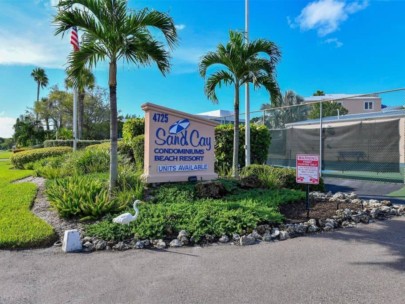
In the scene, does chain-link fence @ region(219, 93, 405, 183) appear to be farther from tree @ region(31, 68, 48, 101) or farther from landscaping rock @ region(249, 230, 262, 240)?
tree @ region(31, 68, 48, 101)

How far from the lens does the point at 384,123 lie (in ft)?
32.7

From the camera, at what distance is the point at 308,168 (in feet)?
21.5

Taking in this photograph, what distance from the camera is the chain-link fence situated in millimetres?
9820

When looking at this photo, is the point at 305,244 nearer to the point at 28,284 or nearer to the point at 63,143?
the point at 28,284

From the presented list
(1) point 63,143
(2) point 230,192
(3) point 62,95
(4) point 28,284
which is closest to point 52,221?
(4) point 28,284

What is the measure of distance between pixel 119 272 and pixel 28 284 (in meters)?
0.98

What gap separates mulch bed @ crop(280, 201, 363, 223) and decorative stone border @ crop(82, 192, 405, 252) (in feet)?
0.65

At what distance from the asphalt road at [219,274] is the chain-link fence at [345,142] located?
224 inches

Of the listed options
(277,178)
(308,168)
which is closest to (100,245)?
(308,168)

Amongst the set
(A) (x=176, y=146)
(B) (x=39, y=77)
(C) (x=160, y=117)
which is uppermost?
(B) (x=39, y=77)

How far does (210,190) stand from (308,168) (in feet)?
7.31

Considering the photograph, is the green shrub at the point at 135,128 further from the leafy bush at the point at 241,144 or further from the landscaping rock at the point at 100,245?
the landscaping rock at the point at 100,245

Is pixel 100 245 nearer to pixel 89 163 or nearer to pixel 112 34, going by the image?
pixel 112 34

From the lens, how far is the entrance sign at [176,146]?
793 centimetres
